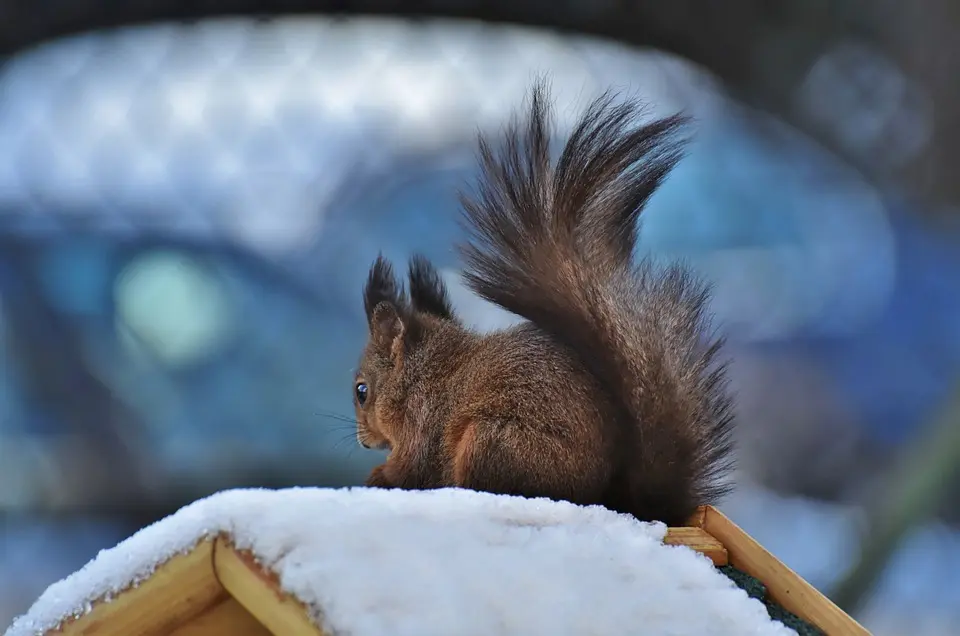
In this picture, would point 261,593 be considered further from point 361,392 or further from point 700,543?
point 361,392

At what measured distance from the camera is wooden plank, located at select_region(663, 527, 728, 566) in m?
0.90

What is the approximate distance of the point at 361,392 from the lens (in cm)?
124

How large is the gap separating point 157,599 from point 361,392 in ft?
1.73

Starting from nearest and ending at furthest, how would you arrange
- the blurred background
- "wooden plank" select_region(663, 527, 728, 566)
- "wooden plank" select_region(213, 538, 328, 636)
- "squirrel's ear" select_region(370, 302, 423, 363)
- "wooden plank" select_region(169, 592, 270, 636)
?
"wooden plank" select_region(213, 538, 328, 636) < "wooden plank" select_region(169, 592, 270, 636) < "wooden plank" select_region(663, 527, 728, 566) < "squirrel's ear" select_region(370, 302, 423, 363) < the blurred background

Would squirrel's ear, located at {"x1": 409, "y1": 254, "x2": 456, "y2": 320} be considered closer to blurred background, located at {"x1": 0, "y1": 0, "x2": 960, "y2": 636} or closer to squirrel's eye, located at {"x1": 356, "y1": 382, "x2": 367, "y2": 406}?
squirrel's eye, located at {"x1": 356, "y1": 382, "x2": 367, "y2": 406}

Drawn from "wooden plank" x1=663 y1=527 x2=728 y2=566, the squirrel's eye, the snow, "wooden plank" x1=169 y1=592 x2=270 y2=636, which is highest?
the snow

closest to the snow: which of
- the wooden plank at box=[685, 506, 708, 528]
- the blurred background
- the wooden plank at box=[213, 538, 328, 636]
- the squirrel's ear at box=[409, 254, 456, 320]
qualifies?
the wooden plank at box=[213, 538, 328, 636]

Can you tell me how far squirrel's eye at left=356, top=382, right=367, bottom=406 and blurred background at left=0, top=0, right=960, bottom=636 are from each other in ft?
2.27

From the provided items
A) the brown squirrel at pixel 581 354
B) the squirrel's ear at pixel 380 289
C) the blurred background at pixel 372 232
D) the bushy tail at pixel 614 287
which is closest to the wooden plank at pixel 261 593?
the brown squirrel at pixel 581 354

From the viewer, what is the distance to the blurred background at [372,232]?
6.51ft

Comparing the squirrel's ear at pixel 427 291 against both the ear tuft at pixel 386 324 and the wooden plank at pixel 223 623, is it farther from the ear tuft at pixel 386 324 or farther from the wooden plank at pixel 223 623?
the wooden plank at pixel 223 623

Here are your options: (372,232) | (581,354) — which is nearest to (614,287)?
(581,354)

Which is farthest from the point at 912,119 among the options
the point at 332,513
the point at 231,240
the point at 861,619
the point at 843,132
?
the point at 332,513

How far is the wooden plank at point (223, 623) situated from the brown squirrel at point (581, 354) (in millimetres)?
286
